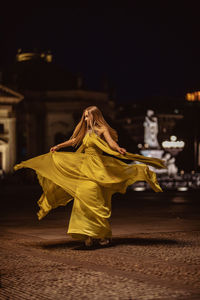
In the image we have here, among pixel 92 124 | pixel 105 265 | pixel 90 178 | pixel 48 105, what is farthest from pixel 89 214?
pixel 48 105

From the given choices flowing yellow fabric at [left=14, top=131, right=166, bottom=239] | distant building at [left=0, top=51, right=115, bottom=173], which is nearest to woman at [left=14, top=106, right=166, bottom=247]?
flowing yellow fabric at [left=14, top=131, right=166, bottom=239]

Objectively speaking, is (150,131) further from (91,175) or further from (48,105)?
(91,175)

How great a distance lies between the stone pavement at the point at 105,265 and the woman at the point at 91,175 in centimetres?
48

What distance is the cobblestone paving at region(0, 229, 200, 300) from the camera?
706 cm

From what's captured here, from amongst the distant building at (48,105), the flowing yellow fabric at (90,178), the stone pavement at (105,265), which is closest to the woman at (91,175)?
the flowing yellow fabric at (90,178)

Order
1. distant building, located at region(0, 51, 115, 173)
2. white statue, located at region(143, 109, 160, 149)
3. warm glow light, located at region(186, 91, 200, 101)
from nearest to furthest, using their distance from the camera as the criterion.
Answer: white statue, located at region(143, 109, 160, 149), distant building, located at region(0, 51, 115, 173), warm glow light, located at region(186, 91, 200, 101)

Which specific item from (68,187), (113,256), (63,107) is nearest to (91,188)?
(68,187)

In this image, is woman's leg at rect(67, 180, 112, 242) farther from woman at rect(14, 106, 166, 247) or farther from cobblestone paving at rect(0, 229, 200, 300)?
cobblestone paving at rect(0, 229, 200, 300)

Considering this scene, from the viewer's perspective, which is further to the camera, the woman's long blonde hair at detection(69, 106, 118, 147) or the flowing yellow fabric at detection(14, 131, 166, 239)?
the woman's long blonde hair at detection(69, 106, 118, 147)

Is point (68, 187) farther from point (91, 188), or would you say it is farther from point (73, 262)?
point (73, 262)

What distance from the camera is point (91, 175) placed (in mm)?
10828

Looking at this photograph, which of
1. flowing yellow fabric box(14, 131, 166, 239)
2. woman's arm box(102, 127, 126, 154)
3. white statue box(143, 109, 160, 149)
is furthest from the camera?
white statue box(143, 109, 160, 149)

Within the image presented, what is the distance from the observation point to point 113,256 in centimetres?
963

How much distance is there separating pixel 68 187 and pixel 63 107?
277 ft
